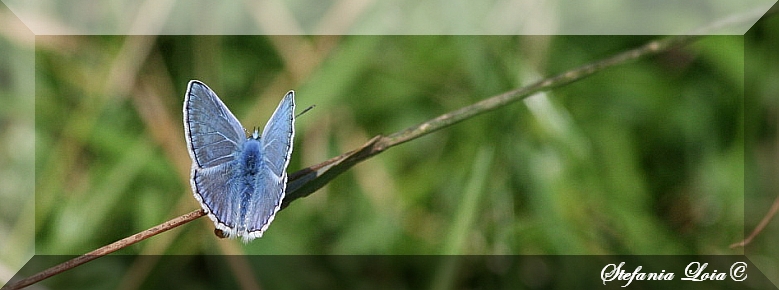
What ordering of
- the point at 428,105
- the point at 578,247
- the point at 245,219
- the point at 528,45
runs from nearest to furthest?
the point at 245,219 → the point at 578,247 → the point at 528,45 → the point at 428,105

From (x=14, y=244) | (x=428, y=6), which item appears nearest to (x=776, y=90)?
(x=428, y=6)

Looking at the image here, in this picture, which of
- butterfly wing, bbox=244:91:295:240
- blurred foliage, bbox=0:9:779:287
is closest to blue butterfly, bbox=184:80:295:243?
butterfly wing, bbox=244:91:295:240

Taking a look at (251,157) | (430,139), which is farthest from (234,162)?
(430,139)

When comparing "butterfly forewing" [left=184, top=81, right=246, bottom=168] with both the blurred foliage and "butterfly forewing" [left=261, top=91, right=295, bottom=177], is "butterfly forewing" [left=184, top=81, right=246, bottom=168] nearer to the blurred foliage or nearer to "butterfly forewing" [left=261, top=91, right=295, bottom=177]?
"butterfly forewing" [left=261, top=91, right=295, bottom=177]

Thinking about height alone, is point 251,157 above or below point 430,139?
below

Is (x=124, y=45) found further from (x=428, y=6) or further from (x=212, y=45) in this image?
(x=428, y=6)

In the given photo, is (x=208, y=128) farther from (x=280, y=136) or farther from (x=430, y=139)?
(x=430, y=139)
